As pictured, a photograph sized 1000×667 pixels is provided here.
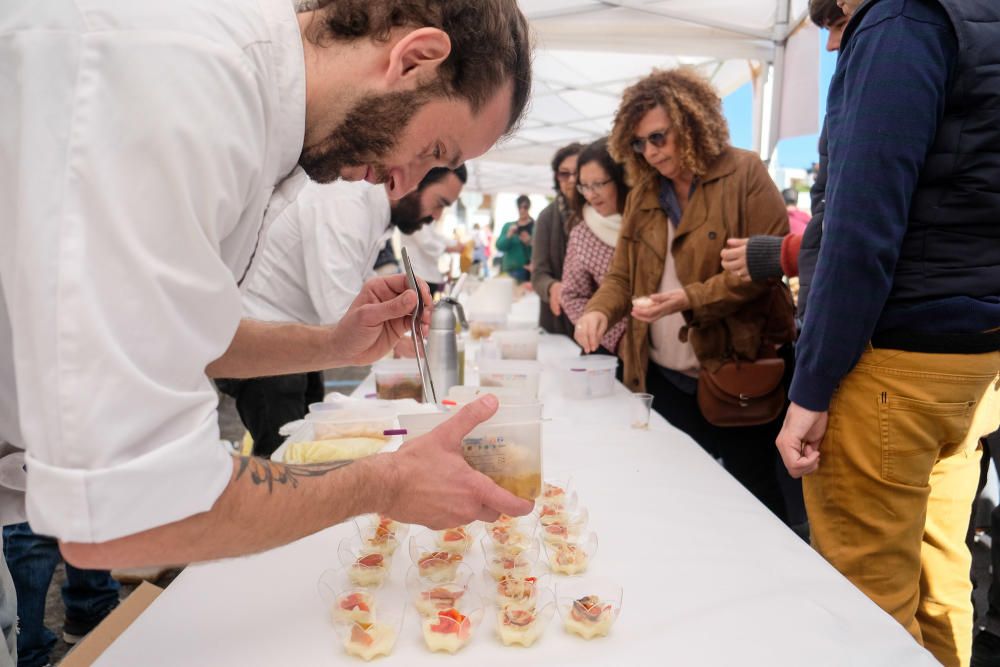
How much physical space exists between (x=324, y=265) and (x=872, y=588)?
2.07m

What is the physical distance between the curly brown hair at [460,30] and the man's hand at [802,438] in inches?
33.7

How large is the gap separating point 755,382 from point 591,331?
0.56m

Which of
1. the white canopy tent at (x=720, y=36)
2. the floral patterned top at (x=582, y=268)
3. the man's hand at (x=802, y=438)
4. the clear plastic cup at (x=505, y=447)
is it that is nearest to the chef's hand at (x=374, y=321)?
the clear plastic cup at (x=505, y=447)

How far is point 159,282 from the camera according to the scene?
2.02 feet

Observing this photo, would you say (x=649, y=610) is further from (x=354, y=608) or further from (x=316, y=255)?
(x=316, y=255)

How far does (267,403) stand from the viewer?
2746mm

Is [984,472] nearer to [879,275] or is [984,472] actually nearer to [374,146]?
[879,275]

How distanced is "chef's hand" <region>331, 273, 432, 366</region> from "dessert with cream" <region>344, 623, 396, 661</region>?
2.01ft

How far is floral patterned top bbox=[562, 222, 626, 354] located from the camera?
3.07 m

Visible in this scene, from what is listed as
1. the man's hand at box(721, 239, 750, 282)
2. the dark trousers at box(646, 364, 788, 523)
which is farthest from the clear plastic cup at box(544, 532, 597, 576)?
the dark trousers at box(646, 364, 788, 523)

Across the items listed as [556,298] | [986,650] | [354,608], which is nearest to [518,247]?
A: [556,298]

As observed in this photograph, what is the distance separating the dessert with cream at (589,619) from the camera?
→ 92 cm

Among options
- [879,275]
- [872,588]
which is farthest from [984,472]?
[879,275]

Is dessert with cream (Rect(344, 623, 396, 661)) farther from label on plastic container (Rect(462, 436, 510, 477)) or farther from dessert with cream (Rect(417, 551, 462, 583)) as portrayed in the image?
label on plastic container (Rect(462, 436, 510, 477))
